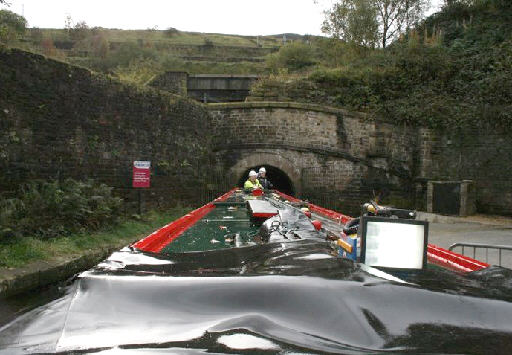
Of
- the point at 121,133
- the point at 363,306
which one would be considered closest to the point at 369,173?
the point at 121,133

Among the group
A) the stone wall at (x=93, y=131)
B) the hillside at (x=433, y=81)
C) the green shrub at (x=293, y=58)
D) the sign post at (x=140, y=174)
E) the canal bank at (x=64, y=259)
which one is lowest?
the canal bank at (x=64, y=259)

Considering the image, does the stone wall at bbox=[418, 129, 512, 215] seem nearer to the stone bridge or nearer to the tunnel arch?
the stone bridge

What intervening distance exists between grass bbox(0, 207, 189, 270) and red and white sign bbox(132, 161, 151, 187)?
0.90 metres

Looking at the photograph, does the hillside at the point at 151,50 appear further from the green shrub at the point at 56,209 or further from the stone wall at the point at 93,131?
the green shrub at the point at 56,209

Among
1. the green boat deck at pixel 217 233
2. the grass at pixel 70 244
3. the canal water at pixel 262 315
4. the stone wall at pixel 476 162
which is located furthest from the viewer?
the stone wall at pixel 476 162

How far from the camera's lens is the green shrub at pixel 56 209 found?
7421 millimetres

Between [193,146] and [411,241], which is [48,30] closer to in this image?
[193,146]

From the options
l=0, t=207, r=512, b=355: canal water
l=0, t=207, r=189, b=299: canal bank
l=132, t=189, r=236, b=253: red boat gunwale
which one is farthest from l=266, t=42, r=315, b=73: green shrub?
l=0, t=207, r=512, b=355: canal water

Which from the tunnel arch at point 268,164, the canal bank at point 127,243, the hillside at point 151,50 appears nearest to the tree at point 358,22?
the hillside at point 151,50

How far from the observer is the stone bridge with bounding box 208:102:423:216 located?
15.5m

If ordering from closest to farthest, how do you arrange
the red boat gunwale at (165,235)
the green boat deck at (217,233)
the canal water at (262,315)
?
the canal water at (262,315) < the red boat gunwale at (165,235) < the green boat deck at (217,233)

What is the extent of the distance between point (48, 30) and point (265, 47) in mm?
15443

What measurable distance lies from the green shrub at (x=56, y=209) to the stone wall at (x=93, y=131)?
44 cm

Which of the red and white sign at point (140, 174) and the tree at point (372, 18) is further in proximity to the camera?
the tree at point (372, 18)
